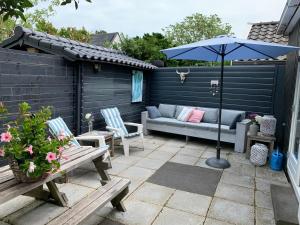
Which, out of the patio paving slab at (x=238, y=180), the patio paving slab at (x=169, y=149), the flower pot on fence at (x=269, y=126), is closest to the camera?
the patio paving slab at (x=238, y=180)

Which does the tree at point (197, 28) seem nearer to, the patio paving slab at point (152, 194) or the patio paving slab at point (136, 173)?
→ the patio paving slab at point (136, 173)

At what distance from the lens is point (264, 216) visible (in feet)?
10.1

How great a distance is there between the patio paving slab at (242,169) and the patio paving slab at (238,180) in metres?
0.16

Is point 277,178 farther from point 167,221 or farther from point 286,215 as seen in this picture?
point 167,221

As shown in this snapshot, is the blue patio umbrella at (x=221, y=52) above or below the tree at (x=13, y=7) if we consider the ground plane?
above

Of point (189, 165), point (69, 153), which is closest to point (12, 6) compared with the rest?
point (69, 153)

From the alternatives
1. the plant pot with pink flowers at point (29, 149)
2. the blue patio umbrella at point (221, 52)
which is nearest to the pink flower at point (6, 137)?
the plant pot with pink flowers at point (29, 149)

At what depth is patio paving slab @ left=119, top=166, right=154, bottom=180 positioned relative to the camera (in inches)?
164

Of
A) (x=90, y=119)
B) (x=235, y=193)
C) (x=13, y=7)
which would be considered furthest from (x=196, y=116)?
(x=13, y=7)

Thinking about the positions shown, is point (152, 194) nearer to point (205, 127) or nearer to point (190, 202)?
point (190, 202)

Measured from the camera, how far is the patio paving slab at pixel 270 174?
4.31 m

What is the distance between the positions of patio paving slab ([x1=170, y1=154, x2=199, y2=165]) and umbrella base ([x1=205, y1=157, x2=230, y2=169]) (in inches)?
11.7

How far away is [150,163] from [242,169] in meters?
1.82

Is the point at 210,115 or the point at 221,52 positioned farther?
the point at 210,115
